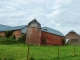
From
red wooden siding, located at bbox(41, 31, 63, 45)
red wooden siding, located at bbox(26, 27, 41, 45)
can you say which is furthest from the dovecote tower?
red wooden siding, located at bbox(41, 31, 63, 45)

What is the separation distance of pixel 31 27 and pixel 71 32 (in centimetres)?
3399

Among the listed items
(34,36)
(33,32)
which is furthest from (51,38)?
(33,32)

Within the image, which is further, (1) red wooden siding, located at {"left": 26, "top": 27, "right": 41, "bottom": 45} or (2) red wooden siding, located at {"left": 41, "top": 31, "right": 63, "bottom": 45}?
(2) red wooden siding, located at {"left": 41, "top": 31, "right": 63, "bottom": 45}

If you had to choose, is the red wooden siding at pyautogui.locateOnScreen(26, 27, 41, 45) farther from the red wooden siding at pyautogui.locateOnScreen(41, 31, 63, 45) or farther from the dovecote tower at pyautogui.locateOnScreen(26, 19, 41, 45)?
the red wooden siding at pyautogui.locateOnScreen(41, 31, 63, 45)

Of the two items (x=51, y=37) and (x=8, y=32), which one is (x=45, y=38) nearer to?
(x=51, y=37)

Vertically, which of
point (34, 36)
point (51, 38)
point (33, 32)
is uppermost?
point (33, 32)

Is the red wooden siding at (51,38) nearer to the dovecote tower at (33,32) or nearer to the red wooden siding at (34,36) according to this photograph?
the red wooden siding at (34,36)

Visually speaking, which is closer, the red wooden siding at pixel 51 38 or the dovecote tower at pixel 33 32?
the dovecote tower at pixel 33 32

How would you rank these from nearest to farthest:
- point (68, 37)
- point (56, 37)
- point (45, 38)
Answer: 1. point (45, 38)
2. point (56, 37)
3. point (68, 37)

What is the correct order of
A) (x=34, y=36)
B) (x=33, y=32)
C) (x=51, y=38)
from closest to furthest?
1. (x=34, y=36)
2. (x=33, y=32)
3. (x=51, y=38)

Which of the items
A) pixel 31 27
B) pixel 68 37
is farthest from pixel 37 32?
pixel 68 37

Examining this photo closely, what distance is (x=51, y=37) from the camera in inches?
2121

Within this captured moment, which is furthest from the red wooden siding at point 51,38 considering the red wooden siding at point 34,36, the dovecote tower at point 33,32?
the dovecote tower at point 33,32

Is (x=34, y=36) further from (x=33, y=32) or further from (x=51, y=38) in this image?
(x=51, y=38)
